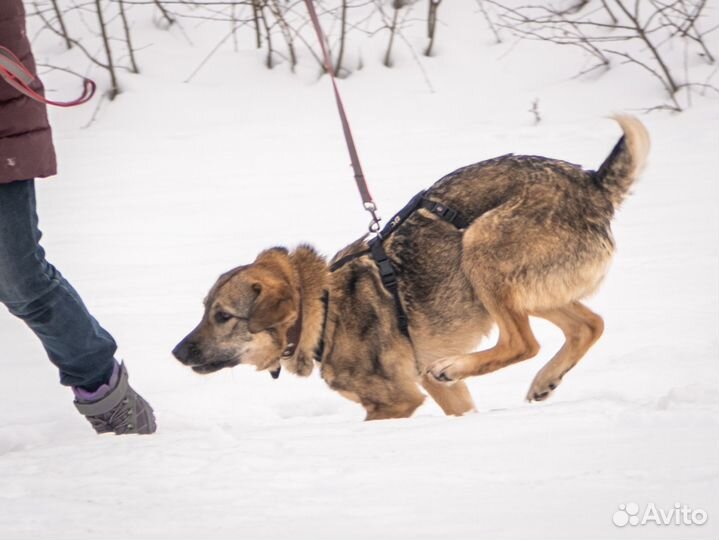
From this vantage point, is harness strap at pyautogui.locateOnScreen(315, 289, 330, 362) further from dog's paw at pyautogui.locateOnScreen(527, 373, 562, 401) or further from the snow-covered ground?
dog's paw at pyautogui.locateOnScreen(527, 373, 562, 401)

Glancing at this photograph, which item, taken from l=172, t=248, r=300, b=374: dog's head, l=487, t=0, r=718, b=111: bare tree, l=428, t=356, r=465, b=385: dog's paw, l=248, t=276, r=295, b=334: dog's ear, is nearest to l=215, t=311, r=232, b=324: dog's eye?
l=172, t=248, r=300, b=374: dog's head

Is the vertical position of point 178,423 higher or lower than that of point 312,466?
lower

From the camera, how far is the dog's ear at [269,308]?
4266 millimetres

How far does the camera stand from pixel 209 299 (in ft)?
14.5

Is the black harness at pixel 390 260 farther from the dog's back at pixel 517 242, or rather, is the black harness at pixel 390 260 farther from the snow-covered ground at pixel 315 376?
the snow-covered ground at pixel 315 376

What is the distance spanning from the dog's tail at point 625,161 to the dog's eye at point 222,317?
5.59 feet

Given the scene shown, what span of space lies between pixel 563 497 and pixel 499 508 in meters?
0.18

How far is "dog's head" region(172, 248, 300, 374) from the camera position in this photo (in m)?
4.28

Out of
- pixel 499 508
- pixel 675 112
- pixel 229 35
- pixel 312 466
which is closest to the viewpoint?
pixel 499 508

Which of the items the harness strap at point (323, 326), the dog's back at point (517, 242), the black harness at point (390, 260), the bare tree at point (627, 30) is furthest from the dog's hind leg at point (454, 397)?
the bare tree at point (627, 30)

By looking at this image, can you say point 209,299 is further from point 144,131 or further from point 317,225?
point 144,131

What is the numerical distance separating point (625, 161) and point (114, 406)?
2.36 meters

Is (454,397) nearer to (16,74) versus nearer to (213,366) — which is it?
(213,366)

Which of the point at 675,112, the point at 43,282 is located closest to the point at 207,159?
the point at 675,112
